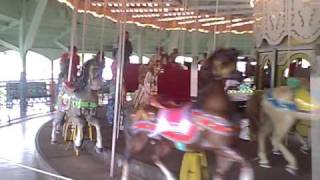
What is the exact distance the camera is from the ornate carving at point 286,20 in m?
6.79

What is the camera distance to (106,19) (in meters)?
16.5

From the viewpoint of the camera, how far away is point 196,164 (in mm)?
4215

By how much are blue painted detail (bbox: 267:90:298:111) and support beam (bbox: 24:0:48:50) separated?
34.0 ft

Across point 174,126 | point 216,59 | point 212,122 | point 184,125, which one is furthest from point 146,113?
point 216,59

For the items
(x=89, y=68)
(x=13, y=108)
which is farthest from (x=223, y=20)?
(x=89, y=68)

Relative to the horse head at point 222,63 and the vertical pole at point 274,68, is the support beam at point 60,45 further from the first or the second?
the horse head at point 222,63

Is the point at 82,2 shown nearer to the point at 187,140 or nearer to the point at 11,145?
the point at 11,145

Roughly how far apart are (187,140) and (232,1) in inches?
315

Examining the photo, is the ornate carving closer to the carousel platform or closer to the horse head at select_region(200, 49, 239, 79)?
the carousel platform

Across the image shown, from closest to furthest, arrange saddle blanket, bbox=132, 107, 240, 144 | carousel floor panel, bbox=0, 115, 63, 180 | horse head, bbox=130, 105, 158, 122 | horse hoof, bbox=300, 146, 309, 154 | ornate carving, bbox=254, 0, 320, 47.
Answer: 1. saddle blanket, bbox=132, 107, 240, 144
2. horse head, bbox=130, 105, 158, 122
3. horse hoof, bbox=300, 146, 309, 154
4. carousel floor panel, bbox=0, 115, 63, 180
5. ornate carving, bbox=254, 0, 320, 47

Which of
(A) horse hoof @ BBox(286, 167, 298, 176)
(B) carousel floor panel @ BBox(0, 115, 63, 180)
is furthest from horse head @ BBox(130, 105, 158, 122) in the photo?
(B) carousel floor panel @ BBox(0, 115, 63, 180)

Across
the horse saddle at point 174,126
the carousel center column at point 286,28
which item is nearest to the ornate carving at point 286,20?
the carousel center column at point 286,28

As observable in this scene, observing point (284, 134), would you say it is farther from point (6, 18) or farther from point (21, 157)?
point (6, 18)

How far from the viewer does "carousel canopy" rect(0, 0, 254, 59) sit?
11.2m
